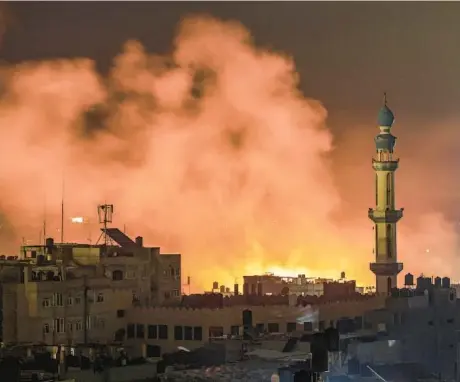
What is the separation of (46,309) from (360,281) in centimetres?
284

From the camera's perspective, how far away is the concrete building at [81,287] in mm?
8320

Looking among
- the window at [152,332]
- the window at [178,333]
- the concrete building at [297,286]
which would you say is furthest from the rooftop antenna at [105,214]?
the concrete building at [297,286]

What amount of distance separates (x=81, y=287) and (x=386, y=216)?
246cm

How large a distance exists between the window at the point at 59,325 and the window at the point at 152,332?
649 millimetres

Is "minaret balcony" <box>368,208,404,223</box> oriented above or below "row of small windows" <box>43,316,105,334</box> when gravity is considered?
above

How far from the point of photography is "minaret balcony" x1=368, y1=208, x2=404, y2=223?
32.5ft

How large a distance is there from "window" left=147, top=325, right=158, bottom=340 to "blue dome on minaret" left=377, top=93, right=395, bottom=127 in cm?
207

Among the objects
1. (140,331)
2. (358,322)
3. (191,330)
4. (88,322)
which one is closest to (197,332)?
(191,330)

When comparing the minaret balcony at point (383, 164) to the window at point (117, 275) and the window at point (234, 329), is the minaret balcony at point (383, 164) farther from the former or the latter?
the window at point (117, 275)

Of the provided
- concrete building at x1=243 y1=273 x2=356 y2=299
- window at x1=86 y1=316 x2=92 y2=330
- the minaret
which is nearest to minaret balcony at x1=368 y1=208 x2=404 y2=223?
the minaret

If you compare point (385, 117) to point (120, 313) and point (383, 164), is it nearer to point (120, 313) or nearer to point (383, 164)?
point (383, 164)

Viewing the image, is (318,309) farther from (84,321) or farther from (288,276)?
(84,321)

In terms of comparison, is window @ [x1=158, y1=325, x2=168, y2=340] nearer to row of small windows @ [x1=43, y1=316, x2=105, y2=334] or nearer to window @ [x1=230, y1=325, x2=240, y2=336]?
row of small windows @ [x1=43, y1=316, x2=105, y2=334]

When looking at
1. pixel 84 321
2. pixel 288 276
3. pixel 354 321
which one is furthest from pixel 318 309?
pixel 84 321
